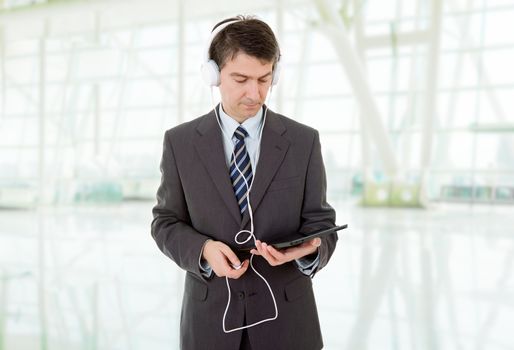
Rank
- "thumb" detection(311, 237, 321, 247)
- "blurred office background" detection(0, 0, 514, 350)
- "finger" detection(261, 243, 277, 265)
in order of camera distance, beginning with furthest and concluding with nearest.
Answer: "blurred office background" detection(0, 0, 514, 350), "thumb" detection(311, 237, 321, 247), "finger" detection(261, 243, 277, 265)

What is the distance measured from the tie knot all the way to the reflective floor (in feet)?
9.19

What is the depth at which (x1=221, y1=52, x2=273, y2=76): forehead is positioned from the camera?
5.68ft

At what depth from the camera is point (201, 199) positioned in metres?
1.80

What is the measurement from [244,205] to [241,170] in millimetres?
127

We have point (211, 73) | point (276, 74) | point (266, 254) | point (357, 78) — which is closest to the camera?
point (266, 254)

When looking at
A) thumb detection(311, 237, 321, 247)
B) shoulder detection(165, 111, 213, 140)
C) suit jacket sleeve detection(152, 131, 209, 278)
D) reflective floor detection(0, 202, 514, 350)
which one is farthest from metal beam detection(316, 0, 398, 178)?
thumb detection(311, 237, 321, 247)

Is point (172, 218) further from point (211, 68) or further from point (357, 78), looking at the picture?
point (357, 78)

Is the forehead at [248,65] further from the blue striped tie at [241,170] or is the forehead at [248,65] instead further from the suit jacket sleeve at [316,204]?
the suit jacket sleeve at [316,204]

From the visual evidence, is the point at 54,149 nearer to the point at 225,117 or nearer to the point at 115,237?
the point at 115,237

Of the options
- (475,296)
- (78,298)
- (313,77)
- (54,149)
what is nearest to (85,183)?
(54,149)

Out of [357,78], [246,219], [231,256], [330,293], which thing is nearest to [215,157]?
[246,219]

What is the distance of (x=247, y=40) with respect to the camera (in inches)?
67.9

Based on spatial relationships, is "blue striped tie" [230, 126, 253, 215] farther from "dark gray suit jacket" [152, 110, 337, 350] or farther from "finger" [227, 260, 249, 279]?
"finger" [227, 260, 249, 279]

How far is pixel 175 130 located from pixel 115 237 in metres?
10.2
